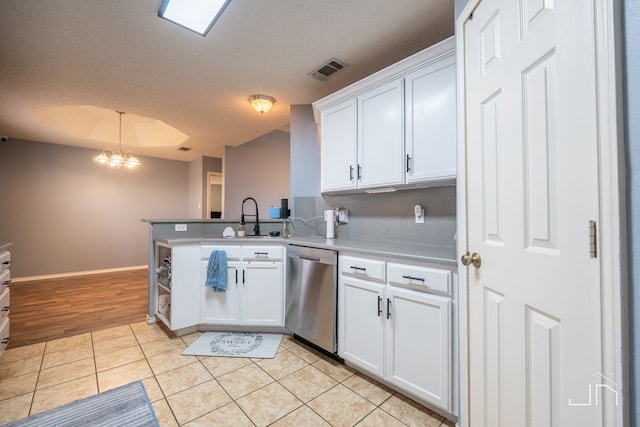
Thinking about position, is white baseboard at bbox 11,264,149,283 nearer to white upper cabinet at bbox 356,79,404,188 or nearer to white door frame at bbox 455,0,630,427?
white upper cabinet at bbox 356,79,404,188

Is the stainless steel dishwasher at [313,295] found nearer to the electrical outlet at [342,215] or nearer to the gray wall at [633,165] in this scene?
the electrical outlet at [342,215]

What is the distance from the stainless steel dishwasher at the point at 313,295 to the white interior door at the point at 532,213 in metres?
1.03

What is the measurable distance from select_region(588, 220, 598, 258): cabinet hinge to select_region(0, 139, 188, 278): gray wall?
6.68m

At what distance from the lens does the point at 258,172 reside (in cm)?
549

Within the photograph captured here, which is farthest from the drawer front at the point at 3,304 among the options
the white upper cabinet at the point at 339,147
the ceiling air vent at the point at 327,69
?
the ceiling air vent at the point at 327,69

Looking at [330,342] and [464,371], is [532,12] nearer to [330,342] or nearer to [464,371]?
[464,371]

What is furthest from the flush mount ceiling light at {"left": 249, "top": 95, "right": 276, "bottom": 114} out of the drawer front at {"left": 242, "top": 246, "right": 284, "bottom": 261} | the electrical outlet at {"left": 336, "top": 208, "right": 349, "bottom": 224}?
the drawer front at {"left": 242, "top": 246, "right": 284, "bottom": 261}

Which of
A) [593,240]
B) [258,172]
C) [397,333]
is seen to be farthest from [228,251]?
[258,172]

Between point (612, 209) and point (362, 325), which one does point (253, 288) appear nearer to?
point (362, 325)

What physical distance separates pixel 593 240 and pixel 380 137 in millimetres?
1588

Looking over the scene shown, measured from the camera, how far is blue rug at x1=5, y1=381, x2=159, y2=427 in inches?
56.8

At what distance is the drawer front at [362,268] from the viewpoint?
1.73 m

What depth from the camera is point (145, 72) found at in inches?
98.7

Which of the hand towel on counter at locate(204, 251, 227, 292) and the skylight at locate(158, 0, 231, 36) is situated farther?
the hand towel on counter at locate(204, 251, 227, 292)
